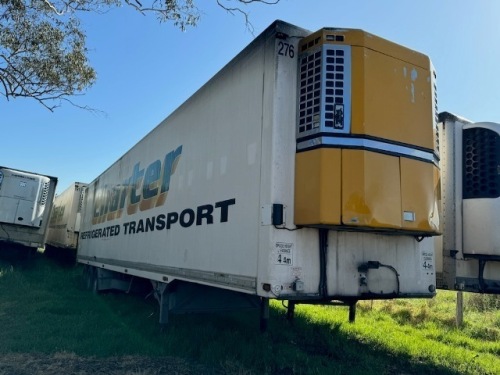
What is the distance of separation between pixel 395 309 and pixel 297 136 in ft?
23.7

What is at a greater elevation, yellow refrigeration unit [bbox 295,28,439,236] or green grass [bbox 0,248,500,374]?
yellow refrigeration unit [bbox 295,28,439,236]

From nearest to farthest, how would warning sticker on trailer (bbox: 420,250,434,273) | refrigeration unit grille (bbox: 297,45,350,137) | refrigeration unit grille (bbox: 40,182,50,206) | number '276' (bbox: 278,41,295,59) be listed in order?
refrigeration unit grille (bbox: 297,45,350,137) < number '276' (bbox: 278,41,295,59) < warning sticker on trailer (bbox: 420,250,434,273) < refrigeration unit grille (bbox: 40,182,50,206)

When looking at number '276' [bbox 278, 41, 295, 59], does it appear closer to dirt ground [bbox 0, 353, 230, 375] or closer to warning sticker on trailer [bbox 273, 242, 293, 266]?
warning sticker on trailer [bbox 273, 242, 293, 266]

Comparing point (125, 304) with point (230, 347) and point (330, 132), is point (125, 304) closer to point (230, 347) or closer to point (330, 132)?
point (230, 347)

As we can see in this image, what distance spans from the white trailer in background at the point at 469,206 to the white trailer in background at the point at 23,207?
47.2 feet

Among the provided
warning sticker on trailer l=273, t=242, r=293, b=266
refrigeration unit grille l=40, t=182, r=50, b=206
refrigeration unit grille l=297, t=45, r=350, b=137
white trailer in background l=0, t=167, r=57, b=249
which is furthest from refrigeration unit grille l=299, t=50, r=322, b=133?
refrigeration unit grille l=40, t=182, r=50, b=206

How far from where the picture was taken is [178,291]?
6113 mm

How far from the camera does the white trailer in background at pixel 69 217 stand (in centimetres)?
1716

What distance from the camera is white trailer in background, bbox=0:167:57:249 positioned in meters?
15.4

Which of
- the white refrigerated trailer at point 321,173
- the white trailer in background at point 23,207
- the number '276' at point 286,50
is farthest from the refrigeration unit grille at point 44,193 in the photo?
the number '276' at point 286,50

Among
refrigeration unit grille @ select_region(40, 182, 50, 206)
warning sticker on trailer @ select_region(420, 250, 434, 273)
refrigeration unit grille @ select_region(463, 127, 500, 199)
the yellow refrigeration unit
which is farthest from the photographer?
refrigeration unit grille @ select_region(40, 182, 50, 206)

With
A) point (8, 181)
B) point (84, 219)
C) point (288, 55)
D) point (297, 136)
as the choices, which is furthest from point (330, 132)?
point (8, 181)

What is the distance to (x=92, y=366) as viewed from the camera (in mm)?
5207

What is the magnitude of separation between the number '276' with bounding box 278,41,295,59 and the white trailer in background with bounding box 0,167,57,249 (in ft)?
46.7
